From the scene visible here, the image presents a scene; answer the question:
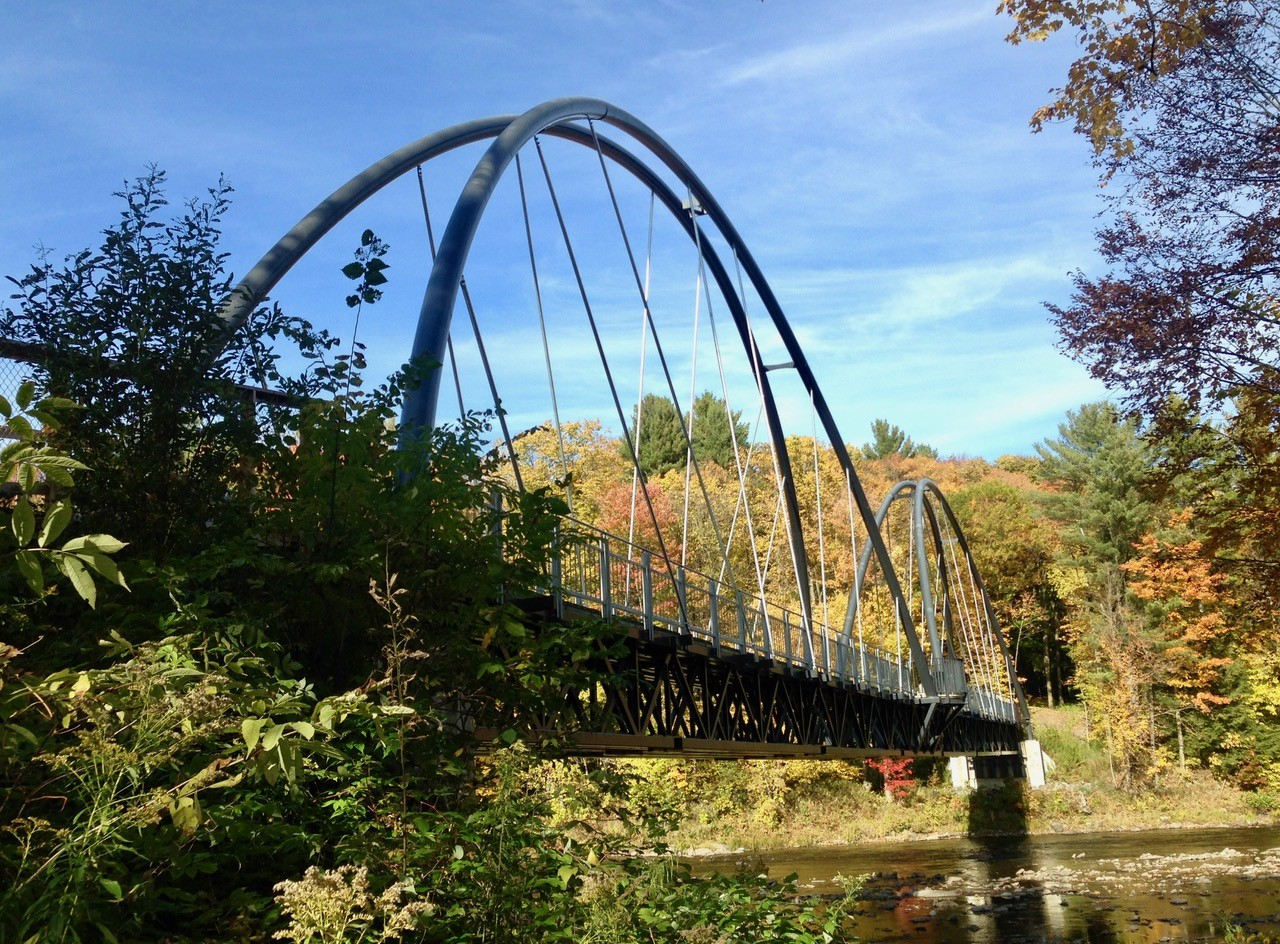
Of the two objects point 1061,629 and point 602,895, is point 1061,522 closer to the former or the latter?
point 1061,629

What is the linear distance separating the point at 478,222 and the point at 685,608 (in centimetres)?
583

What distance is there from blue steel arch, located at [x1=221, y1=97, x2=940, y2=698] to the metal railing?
4.21 ft

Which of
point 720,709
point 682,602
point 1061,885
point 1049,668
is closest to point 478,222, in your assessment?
point 682,602

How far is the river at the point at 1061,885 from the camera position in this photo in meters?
19.8

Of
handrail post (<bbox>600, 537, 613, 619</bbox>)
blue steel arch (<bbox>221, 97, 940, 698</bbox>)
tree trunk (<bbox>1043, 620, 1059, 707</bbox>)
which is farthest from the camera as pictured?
tree trunk (<bbox>1043, 620, 1059, 707</bbox>)

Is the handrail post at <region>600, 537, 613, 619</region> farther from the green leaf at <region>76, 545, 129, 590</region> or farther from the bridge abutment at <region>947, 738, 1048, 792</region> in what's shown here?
the bridge abutment at <region>947, 738, 1048, 792</region>

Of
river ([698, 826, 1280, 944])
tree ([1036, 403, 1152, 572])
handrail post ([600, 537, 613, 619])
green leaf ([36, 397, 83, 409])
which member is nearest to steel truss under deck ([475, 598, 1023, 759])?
handrail post ([600, 537, 613, 619])

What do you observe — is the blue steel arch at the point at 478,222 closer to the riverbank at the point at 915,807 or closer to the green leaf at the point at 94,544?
the green leaf at the point at 94,544

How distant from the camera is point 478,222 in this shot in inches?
504

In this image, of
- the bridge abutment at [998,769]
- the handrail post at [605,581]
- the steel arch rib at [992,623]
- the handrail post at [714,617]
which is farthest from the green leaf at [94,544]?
the bridge abutment at [998,769]

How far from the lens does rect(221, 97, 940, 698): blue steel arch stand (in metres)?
10.8

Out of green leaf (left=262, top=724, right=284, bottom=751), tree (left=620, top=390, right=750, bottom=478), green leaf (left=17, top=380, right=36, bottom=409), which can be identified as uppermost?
tree (left=620, top=390, right=750, bottom=478)

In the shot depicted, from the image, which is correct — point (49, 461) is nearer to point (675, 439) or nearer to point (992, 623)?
point (992, 623)

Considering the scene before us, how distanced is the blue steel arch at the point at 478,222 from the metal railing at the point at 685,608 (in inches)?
50.5
